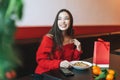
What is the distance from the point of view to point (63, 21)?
85.8 inches

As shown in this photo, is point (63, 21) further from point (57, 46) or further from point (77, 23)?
point (77, 23)

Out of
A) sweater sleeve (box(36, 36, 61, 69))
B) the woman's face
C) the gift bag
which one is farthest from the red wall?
the gift bag

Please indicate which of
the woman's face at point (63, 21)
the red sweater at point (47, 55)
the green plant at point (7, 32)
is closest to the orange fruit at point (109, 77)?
the red sweater at point (47, 55)

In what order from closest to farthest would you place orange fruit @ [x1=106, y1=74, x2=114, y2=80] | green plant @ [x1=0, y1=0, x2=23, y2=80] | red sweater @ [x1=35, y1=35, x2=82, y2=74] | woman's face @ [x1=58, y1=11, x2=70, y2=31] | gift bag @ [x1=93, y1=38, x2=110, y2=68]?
green plant @ [x1=0, y1=0, x2=23, y2=80]
orange fruit @ [x1=106, y1=74, x2=114, y2=80]
gift bag @ [x1=93, y1=38, x2=110, y2=68]
red sweater @ [x1=35, y1=35, x2=82, y2=74]
woman's face @ [x1=58, y1=11, x2=70, y2=31]

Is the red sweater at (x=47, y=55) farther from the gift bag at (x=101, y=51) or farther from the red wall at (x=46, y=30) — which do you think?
the gift bag at (x=101, y=51)

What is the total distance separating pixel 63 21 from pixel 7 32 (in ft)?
6.35

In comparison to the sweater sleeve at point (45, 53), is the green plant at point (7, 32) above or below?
above

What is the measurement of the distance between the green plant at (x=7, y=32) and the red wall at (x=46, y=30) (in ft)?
5.95

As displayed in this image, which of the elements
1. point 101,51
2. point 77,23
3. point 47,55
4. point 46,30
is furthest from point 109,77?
point 77,23

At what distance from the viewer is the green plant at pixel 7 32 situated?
25 cm

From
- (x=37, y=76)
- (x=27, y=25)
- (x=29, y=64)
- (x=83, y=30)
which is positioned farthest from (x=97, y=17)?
(x=37, y=76)

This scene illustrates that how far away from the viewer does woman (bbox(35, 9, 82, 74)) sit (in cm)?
210

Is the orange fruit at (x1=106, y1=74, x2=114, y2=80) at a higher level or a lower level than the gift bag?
lower

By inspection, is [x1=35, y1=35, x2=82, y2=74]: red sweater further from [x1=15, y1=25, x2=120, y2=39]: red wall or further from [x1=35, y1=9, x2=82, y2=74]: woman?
[x1=15, y1=25, x2=120, y2=39]: red wall
